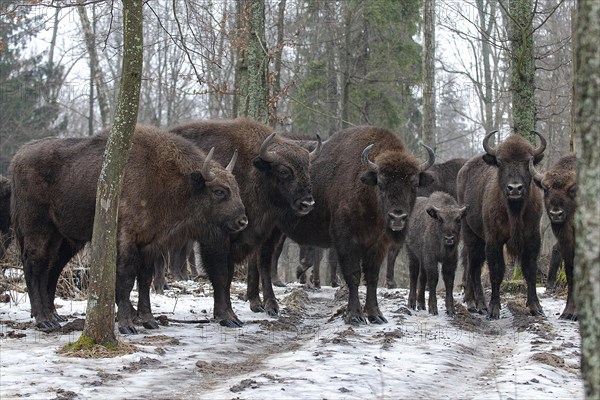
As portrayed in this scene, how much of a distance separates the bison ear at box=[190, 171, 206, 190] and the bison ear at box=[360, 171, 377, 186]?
218cm

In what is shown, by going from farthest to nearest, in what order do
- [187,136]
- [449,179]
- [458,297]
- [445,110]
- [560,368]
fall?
[445,110] → [449,179] → [458,297] → [187,136] → [560,368]

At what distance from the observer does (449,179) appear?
17969 millimetres

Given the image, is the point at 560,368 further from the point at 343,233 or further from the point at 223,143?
the point at 223,143

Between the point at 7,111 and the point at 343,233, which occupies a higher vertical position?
the point at 7,111

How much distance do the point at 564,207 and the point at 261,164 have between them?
439cm

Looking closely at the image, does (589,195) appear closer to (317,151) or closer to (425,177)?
(425,177)

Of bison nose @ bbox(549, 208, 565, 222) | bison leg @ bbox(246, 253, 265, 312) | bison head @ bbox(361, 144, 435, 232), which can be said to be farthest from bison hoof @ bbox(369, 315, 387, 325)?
bison nose @ bbox(549, 208, 565, 222)

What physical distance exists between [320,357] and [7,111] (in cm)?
3579

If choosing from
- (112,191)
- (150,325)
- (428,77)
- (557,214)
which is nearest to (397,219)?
(557,214)

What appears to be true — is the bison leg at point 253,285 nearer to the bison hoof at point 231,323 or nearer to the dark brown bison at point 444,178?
the bison hoof at point 231,323

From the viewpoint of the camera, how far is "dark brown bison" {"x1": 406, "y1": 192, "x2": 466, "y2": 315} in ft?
41.3

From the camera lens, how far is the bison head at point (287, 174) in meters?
11.7

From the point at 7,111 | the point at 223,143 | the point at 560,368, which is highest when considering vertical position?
the point at 7,111

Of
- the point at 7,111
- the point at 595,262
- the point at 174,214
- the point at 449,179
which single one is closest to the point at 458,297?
the point at 449,179
